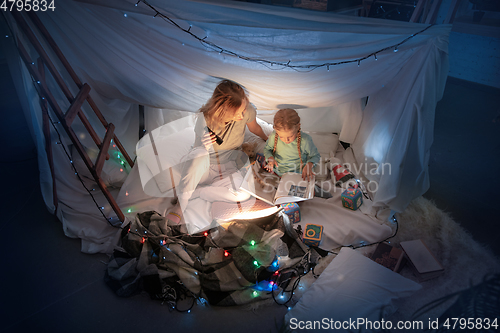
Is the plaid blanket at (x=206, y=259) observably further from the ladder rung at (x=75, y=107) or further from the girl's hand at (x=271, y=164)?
the ladder rung at (x=75, y=107)

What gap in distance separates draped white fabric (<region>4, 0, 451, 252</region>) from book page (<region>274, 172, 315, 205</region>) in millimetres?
520

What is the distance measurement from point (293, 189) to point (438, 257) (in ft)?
3.60

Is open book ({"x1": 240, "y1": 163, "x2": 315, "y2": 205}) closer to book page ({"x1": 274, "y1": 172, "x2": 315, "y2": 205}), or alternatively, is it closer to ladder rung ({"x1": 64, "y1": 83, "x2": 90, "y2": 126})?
book page ({"x1": 274, "y1": 172, "x2": 315, "y2": 205})

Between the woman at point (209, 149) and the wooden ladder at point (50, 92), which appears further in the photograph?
the woman at point (209, 149)

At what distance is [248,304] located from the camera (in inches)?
71.6

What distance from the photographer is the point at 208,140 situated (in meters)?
2.33

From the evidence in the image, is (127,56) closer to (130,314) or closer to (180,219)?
(180,219)

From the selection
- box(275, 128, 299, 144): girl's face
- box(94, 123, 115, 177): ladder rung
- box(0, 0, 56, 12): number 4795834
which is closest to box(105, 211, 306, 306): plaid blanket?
box(94, 123, 115, 177): ladder rung

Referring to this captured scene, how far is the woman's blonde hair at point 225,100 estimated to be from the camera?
2.07 metres

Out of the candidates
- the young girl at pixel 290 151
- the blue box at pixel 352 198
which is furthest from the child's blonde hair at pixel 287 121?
the blue box at pixel 352 198

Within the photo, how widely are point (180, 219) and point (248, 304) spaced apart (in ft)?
2.80

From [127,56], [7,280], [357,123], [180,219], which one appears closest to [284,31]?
[127,56]

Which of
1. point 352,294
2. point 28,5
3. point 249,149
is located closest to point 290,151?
point 249,149

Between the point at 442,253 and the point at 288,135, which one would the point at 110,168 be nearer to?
the point at 288,135
